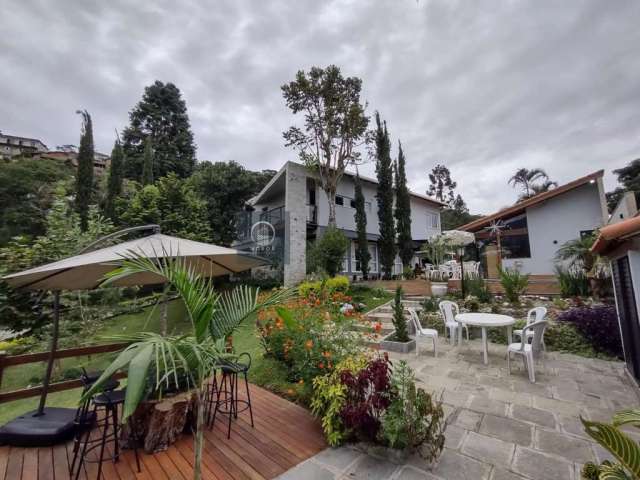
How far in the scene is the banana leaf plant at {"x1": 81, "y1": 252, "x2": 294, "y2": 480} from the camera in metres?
1.24

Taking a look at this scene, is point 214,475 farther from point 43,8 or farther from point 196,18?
point 43,8

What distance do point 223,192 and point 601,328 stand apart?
54.4 ft

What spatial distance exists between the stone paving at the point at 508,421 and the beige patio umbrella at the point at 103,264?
8.16 feet

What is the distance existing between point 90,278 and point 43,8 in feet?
21.9

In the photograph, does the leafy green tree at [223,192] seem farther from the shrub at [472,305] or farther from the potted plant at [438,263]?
the shrub at [472,305]

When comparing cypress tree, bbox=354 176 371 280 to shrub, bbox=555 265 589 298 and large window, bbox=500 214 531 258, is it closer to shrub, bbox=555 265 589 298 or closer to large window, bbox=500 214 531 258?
large window, bbox=500 214 531 258

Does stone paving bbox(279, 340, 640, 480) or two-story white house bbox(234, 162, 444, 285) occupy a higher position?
two-story white house bbox(234, 162, 444, 285)

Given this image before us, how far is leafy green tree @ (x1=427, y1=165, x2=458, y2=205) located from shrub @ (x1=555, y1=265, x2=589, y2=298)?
106ft

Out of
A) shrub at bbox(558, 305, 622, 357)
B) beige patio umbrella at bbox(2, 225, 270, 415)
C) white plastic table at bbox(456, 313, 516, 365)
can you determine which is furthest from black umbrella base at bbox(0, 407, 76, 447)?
shrub at bbox(558, 305, 622, 357)

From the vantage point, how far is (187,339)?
1.79 m

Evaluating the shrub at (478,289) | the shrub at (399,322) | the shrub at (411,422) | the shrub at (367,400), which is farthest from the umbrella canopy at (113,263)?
the shrub at (478,289)

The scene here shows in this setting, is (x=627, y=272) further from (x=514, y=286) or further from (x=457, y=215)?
(x=457, y=215)

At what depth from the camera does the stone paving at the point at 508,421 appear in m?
2.44

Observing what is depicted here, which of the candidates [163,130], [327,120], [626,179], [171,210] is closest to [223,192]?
[171,210]
